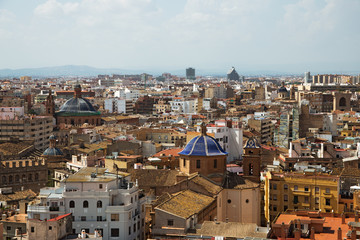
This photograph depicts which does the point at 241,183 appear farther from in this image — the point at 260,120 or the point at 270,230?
the point at 260,120

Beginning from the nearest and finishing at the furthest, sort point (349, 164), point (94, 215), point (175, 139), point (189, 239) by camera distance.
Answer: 1. point (189, 239)
2. point (94, 215)
3. point (349, 164)
4. point (175, 139)

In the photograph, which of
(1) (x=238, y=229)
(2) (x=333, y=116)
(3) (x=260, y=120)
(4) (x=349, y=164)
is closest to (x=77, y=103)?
(3) (x=260, y=120)

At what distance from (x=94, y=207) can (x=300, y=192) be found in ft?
49.1

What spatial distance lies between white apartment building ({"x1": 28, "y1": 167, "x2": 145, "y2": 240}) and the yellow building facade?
1201 cm

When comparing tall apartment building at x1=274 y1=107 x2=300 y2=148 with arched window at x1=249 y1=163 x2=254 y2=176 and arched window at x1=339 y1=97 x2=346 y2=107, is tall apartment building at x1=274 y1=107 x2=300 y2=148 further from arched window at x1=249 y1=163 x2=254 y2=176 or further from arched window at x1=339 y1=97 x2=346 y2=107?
arched window at x1=339 y1=97 x2=346 y2=107

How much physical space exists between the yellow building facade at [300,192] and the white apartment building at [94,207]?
39.4 feet

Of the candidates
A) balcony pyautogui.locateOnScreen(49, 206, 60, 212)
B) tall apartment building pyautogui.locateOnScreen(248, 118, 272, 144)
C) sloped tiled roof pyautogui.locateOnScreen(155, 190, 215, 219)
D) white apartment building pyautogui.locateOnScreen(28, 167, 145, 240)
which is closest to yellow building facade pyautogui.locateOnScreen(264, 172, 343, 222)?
sloped tiled roof pyautogui.locateOnScreen(155, 190, 215, 219)

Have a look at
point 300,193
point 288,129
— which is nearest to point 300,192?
point 300,193

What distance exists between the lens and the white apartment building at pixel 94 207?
107 feet

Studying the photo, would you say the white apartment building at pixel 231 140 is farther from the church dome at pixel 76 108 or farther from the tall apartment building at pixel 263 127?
the church dome at pixel 76 108

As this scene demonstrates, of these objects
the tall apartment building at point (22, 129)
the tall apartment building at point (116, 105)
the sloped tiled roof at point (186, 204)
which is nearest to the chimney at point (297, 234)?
the sloped tiled roof at point (186, 204)

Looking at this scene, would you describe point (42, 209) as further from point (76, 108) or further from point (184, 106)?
point (184, 106)

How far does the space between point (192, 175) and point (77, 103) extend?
67.7 m

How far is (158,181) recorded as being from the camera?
43250 mm
